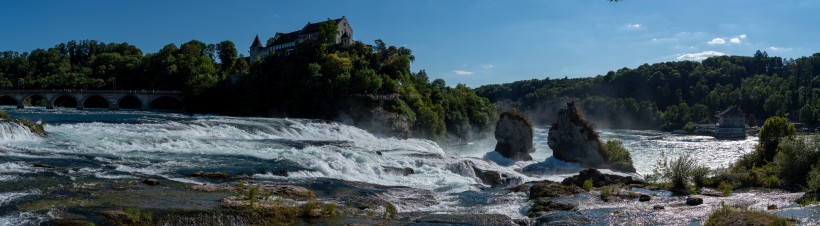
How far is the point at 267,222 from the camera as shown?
14602mm

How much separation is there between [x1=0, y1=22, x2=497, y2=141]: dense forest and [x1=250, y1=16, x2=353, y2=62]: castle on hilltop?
4133 mm

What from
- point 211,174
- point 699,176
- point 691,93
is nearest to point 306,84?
point 211,174

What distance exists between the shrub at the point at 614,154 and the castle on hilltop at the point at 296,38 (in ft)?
167

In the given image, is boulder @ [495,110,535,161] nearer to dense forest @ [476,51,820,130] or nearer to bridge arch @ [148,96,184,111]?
bridge arch @ [148,96,184,111]

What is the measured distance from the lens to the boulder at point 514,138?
1700 inches

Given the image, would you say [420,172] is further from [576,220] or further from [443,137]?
[443,137]

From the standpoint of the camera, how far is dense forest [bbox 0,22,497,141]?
224 feet

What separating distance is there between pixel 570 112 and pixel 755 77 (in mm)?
146532

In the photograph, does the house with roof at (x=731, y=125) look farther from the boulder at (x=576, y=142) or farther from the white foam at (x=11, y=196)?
the white foam at (x=11, y=196)

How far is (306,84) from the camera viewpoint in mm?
70062

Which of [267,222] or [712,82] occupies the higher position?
[712,82]

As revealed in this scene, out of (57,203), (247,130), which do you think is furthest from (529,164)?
(57,203)

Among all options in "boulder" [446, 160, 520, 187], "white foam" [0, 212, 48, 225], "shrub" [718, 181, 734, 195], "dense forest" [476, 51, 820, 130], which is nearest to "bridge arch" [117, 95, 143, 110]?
"boulder" [446, 160, 520, 187]

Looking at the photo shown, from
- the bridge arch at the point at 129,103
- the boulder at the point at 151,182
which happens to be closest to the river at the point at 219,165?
the boulder at the point at 151,182
